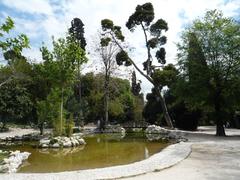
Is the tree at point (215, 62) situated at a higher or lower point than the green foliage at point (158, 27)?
lower

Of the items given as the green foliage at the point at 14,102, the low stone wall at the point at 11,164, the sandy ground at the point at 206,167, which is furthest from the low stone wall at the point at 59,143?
the green foliage at the point at 14,102

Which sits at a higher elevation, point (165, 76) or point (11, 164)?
point (165, 76)

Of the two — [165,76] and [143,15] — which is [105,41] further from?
[165,76]

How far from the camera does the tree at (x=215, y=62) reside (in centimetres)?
2392

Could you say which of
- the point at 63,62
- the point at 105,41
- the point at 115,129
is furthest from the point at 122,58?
the point at 63,62

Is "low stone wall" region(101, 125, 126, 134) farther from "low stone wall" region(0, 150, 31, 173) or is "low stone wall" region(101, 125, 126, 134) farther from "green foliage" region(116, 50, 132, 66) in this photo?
"low stone wall" region(0, 150, 31, 173)

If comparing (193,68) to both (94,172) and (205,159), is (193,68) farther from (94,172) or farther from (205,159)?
(94,172)

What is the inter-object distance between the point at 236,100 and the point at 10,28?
67.6 feet

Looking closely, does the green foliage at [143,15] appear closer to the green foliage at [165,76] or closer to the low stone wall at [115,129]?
the green foliage at [165,76]

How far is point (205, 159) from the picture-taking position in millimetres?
13016

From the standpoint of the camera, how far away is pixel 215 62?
79.9ft

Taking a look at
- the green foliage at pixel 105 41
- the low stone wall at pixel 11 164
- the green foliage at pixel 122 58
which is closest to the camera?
the low stone wall at pixel 11 164

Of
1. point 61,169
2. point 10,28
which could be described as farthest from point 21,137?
point 10,28

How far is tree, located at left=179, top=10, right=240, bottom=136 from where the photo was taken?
78.5ft
